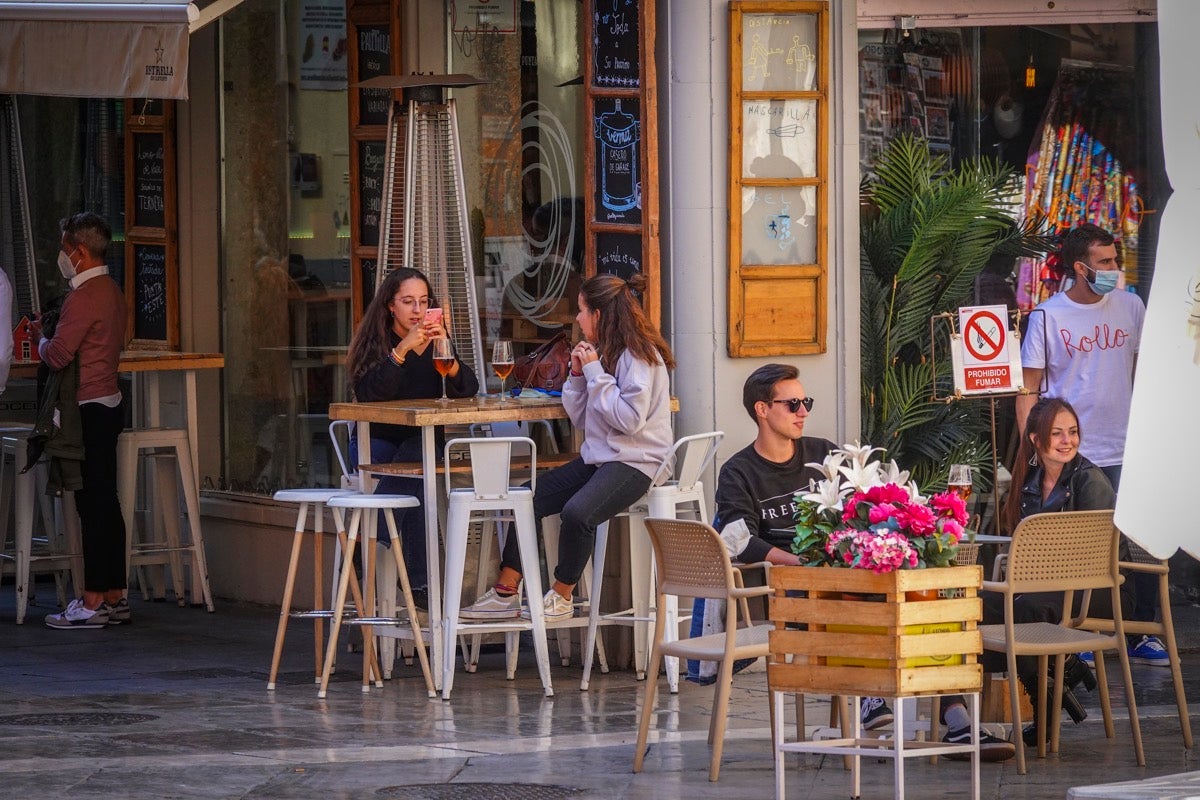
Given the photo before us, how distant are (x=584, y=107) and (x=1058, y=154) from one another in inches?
99.0

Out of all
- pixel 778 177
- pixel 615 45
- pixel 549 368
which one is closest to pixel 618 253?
pixel 549 368

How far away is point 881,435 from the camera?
9742 millimetres

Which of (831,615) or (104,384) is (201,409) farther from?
(831,615)

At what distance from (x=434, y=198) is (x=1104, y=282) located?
3128 mm

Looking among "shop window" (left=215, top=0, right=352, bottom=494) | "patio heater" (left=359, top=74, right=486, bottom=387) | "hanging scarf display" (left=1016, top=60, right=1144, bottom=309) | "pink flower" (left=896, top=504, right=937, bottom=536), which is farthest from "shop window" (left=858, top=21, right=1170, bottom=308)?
"pink flower" (left=896, top=504, right=937, bottom=536)

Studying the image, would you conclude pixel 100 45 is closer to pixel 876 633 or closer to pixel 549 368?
pixel 549 368

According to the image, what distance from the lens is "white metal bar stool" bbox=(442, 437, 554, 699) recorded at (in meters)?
8.18

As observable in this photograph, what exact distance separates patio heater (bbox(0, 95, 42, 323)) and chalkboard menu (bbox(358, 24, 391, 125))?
131 inches

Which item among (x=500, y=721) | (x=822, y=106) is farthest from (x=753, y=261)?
(x=500, y=721)

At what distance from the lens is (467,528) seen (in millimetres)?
8289

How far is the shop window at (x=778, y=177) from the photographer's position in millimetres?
9086

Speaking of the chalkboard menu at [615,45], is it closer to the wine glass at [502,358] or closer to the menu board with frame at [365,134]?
the wine glass at [502,358]

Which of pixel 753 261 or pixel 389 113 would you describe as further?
pixel 389 113

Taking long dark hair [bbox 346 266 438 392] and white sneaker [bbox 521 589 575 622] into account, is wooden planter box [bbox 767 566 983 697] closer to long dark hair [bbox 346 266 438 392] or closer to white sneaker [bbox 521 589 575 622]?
white sneaker [bbox 521 589 575 622]
